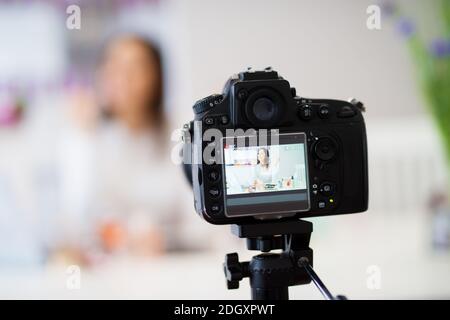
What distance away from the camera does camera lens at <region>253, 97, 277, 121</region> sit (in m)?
0.82

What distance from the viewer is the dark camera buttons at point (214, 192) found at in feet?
2.65

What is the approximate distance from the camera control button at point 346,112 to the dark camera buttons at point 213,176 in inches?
7.9

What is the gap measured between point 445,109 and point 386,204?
45 centimetres

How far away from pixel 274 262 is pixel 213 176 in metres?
0.15

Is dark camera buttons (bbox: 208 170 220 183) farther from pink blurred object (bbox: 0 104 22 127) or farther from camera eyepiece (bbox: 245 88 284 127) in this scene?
pink blurred object (bbox: 0 104 22 127)

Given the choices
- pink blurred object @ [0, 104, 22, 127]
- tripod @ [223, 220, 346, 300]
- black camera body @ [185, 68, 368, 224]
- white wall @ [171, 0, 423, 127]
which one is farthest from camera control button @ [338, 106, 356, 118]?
pink blurred object @ [0, 104, 22, 127]

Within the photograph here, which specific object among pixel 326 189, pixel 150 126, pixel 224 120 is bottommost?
pixel 326 189

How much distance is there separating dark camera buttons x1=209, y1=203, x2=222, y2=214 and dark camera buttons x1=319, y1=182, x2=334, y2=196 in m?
0.15

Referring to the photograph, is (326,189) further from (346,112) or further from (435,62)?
(435,62)

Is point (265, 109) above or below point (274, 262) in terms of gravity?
above

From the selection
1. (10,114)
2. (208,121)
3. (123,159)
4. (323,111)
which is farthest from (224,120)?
(10,114)

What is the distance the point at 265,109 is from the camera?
820 millimetres

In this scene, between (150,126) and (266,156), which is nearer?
(266,156)
